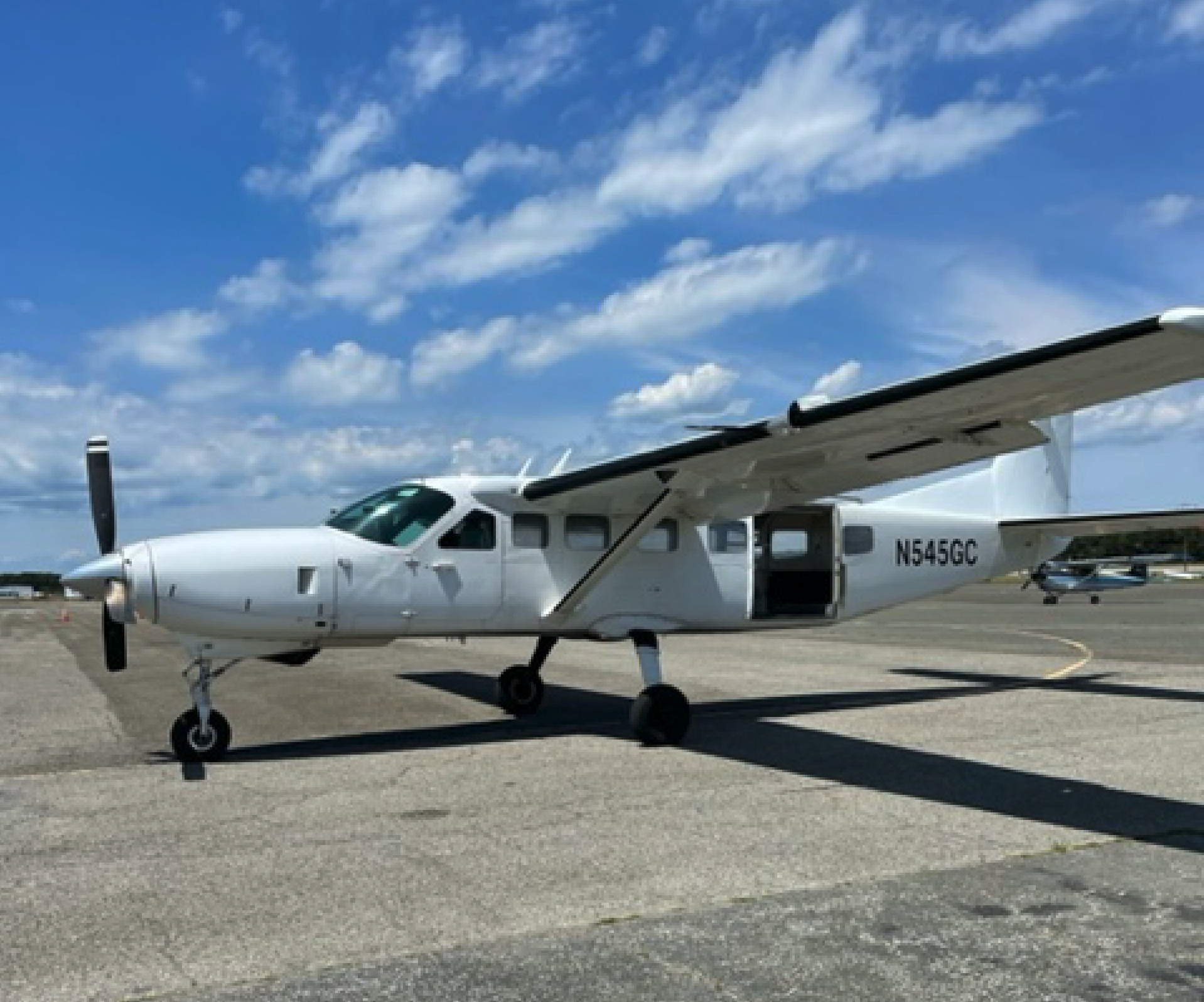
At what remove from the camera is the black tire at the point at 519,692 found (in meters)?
12.9

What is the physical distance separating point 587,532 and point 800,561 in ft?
10.1

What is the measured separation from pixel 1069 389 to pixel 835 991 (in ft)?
15.9

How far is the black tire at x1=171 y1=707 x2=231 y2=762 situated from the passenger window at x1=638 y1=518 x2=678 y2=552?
15.3 feet

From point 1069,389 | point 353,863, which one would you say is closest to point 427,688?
point 353,863

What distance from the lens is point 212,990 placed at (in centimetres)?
443

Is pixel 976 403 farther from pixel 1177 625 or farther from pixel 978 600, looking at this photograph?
pixel 978 600

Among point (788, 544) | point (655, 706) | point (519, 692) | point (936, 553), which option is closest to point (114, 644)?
point (519, 692)

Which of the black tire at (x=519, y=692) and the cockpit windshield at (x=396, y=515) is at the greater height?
the cockpit windshield at (x=396, y=515)

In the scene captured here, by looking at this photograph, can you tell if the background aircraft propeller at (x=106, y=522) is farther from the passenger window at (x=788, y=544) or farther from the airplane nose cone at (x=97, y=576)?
the passenger window at (x=788, y=544)

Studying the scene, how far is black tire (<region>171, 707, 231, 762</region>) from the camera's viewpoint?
31.9 feet

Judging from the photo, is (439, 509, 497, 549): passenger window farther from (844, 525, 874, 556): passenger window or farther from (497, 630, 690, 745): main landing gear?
(844, 525, 874, 556): passenger window

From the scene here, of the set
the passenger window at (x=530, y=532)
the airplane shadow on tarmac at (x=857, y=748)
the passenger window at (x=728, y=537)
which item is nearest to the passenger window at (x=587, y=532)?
the passenger window at (x=530, y=532)

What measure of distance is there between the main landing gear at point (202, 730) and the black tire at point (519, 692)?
3702 mm

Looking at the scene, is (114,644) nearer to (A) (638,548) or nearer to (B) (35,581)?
(A) (638,548)
